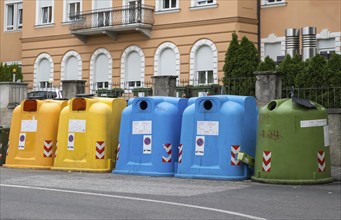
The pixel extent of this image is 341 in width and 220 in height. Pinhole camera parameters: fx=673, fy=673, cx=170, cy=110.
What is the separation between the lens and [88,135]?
17.7 metres

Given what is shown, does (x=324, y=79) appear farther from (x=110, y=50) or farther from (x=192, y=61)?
(x=110, y=50)

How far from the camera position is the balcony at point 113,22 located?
3531cm

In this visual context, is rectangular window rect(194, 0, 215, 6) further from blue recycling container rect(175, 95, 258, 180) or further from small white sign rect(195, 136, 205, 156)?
small white sign rect(195, 136, 205, 156)

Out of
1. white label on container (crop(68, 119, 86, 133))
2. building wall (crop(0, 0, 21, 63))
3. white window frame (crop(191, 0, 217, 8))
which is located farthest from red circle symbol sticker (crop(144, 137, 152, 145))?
Result: building wall (crop(0, 0, 21, 63))

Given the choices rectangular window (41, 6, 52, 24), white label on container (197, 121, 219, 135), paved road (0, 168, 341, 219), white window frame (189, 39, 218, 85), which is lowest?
paved road (0, 168, 341, 219)

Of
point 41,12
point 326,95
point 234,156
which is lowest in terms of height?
point 234,156

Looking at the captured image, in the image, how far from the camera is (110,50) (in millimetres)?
37500

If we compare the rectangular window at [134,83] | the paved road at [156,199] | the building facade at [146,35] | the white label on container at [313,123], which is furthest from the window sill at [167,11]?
the white label on container at [313,123]

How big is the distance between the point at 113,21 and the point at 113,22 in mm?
88

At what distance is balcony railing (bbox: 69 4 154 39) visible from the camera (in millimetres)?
35281

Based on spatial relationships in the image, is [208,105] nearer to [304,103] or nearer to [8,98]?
[304,103]

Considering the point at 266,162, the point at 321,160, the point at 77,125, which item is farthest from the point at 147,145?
the point at 321,160

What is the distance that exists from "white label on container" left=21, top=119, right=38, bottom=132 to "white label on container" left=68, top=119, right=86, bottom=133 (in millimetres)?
1351

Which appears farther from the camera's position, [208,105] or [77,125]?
[77,125]
